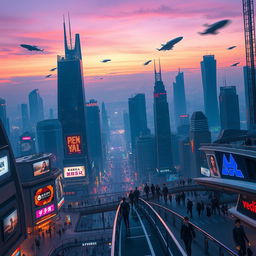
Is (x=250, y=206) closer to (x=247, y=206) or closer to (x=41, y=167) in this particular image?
(x=247, y=206)

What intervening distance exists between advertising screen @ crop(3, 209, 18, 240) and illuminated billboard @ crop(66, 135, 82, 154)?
388 feet

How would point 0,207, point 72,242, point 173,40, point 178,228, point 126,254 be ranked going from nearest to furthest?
point 126,254 < point 178,228 < point 0,207 < point 173,40 < point 72,242

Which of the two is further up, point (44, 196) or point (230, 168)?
point (230, 168)

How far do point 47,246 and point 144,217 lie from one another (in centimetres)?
2864

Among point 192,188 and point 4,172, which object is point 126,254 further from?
point 192,188

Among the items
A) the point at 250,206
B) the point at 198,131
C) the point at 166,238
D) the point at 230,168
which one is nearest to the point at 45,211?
the point at 230,168

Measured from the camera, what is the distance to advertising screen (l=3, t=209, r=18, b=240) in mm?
31547

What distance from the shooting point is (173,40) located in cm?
4191

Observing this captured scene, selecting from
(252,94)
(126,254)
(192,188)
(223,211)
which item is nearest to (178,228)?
(126,254)

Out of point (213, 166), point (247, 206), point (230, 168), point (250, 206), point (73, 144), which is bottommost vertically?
point (73, 144)

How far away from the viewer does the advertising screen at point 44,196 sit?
5049 centimetres

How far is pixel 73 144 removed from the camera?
154 m

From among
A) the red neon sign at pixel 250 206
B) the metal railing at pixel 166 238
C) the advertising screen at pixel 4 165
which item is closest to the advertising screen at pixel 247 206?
the red neon sign at pixel 250 206

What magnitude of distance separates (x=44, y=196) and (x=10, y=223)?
1918 centimetres
